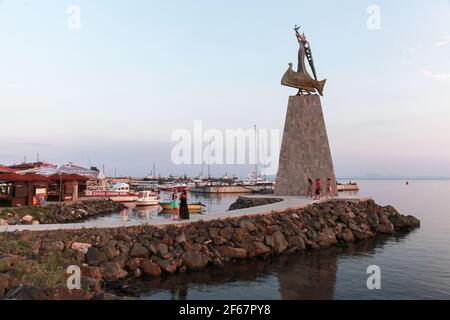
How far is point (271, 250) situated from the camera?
18.2m

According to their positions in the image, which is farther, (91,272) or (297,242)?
(297,242)

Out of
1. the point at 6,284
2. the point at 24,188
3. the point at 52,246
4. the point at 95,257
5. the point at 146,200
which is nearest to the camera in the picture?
the point at 6,284

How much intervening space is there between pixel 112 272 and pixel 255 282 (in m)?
5.29

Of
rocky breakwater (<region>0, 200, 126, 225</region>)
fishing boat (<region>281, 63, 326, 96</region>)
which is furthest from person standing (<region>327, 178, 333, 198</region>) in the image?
rocky breakwater (<region>0, 200, 126, 225</region>)

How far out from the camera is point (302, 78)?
106 ft

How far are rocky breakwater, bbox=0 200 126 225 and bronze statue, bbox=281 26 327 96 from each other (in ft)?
73.0

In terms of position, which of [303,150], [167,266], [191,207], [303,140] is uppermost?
[303,140]

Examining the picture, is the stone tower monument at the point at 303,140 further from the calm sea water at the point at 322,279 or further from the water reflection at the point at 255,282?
the water reflection at the point at 255,282

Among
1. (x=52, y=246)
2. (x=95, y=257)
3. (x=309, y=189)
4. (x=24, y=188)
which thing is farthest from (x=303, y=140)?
(x=24, y=188)

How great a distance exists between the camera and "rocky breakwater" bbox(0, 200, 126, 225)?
23864 mm

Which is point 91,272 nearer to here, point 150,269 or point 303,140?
point 150,269

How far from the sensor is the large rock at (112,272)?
13.1 m
